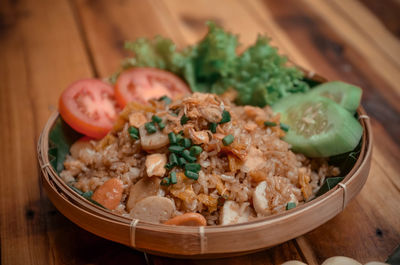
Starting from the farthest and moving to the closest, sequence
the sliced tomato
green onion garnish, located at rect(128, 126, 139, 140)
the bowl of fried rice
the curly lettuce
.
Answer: the curly lettuce < the sliced tomato < green onion garnish, located at rect(128, 126, 139, 140) < the bowl of fried rice

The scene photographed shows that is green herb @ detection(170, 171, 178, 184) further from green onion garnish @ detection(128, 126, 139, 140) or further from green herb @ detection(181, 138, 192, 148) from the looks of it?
green onion garnish @ detection(128, 126, 139, 140)

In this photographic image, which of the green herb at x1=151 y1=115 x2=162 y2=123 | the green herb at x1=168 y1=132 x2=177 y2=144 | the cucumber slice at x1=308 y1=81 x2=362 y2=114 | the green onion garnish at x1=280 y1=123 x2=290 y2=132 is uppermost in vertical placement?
the cucumber slice at x1=308 y1=81 x2=362 y2=114

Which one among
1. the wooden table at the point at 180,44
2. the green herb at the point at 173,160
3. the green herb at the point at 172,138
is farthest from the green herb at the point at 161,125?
the wooden table at the point at 180,44

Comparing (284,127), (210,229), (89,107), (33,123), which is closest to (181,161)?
(210,229)

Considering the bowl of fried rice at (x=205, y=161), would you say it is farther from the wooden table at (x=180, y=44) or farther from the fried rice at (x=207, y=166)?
the wooden table at (x=180, y=44)

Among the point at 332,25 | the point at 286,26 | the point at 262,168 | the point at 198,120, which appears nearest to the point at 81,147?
the point at 198,120

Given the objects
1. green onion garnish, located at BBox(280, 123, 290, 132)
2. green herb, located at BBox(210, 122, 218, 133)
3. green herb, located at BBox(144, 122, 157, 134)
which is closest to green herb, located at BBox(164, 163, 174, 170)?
green herb, located at BBox(144, 122, 157, 134)

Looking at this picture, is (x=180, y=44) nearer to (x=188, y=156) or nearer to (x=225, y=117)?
(x=225, y=117)
